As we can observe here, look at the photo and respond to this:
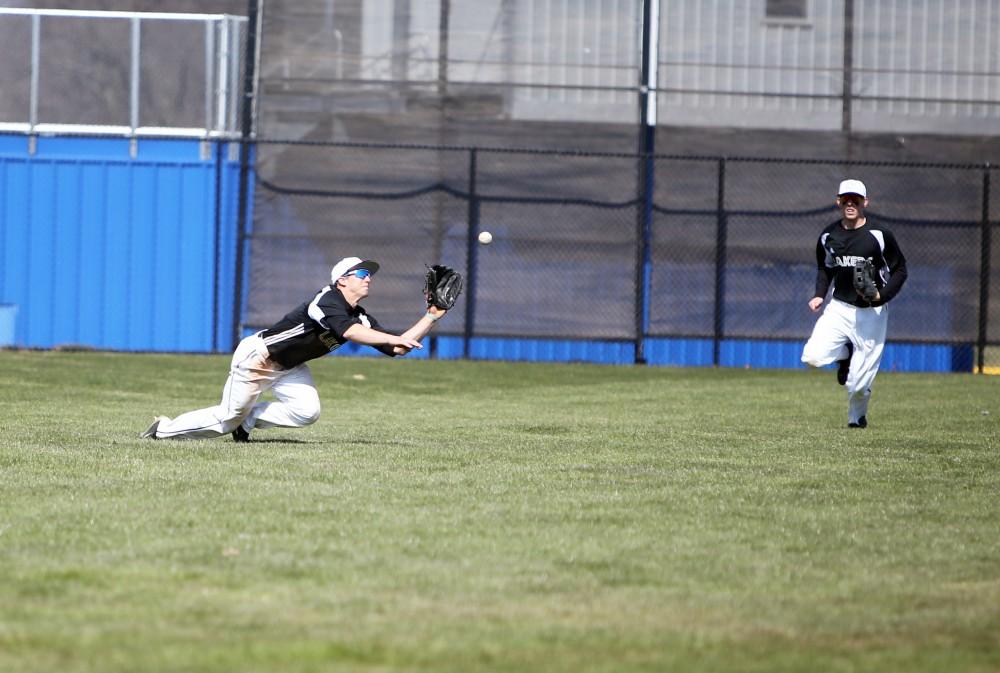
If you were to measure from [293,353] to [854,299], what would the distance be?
16.0 ft

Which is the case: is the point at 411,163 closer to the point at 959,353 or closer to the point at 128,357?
the point at 128,357

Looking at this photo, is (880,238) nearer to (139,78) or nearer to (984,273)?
(984,273)

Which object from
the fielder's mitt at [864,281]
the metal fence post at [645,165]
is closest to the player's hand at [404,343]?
the fielder's mitt at [864,281]

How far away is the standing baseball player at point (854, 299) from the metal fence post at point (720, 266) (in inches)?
362

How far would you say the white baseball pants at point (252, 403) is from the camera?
964 cm

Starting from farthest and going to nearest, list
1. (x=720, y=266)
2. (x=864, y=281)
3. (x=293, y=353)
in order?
(x=720, y=266), (x=864, y=281), (x=293, y=353)

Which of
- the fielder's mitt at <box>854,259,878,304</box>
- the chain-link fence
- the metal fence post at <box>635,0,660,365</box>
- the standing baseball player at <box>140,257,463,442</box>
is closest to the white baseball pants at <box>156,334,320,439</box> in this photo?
the standing baseball player at <box>140,257,463,442</box>

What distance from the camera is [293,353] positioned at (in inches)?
384

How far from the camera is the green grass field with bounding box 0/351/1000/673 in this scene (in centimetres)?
447

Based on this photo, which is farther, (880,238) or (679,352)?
(679,352)

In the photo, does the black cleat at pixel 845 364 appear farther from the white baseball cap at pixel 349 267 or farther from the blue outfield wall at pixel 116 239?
the blue outfield wall at pixel 116 239

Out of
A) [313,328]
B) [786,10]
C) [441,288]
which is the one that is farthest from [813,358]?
[786,10]

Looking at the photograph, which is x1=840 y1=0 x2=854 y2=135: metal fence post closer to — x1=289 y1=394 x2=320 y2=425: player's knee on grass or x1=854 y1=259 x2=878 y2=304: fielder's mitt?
x1=854 y1=259 x2=878 y2=304: fielder's mitt

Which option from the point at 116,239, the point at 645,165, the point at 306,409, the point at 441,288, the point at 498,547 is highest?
the point at 645,165
